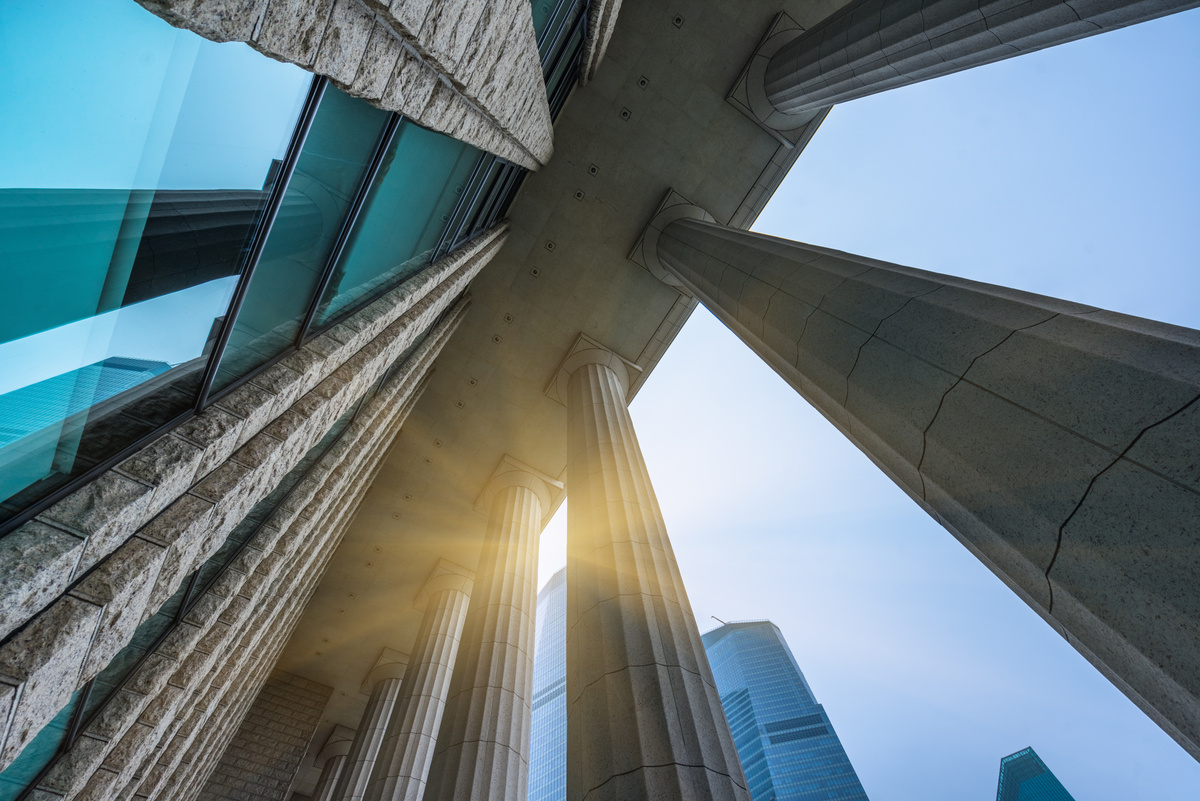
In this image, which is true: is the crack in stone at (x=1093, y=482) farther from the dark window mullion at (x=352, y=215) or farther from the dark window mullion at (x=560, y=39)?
the dark window mullion at (x=560, y=39)

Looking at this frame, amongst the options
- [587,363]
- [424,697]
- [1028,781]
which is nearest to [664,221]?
[587,363]

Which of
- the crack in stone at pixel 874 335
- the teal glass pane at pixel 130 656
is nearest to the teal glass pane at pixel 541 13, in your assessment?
the crack in stone at pixel 874 335

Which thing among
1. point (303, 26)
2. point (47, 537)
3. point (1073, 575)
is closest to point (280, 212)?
point (303, 26)

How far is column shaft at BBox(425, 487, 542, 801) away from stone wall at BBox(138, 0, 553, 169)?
11.0 metres

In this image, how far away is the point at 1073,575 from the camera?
2994 millimetres

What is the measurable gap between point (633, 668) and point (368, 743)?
18.1 metres

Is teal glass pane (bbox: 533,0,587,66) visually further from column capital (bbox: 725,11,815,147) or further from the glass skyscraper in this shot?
the glass skyscraper

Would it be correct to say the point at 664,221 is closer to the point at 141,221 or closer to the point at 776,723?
the point at 141,221

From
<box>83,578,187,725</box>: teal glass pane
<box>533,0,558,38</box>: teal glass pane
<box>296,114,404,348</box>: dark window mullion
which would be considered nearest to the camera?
<box>83,578,187,725</box>: teal glass pane

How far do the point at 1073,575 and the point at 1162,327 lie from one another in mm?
1642

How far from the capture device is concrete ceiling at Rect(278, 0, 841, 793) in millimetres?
14742

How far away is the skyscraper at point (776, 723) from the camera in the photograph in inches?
4417

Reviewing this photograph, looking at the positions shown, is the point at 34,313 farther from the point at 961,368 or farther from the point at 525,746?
the point at 525,746

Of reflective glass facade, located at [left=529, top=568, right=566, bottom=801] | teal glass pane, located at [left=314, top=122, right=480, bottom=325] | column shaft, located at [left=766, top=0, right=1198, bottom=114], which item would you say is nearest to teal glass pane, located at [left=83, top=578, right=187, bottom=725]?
teal glass pane, located at [left=314, top=122, right=480, bottom=325]
